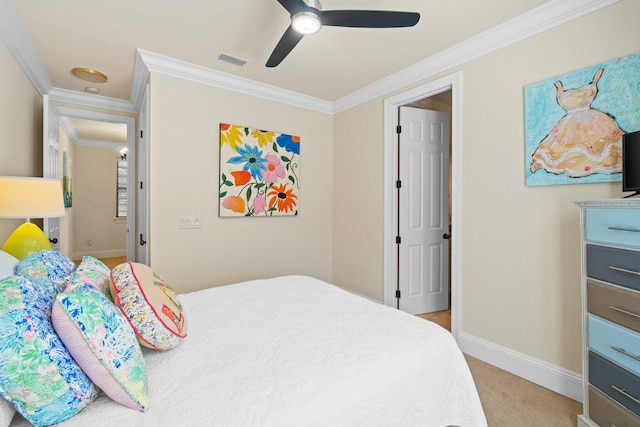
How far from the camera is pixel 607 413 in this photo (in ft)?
5.13

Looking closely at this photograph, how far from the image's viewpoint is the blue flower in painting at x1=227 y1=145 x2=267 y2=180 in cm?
335

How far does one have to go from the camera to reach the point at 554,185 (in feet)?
6.93

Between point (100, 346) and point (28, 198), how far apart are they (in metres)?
1.60

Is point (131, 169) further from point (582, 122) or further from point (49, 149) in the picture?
point (582, 122)

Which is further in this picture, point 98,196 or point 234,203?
point 98,196

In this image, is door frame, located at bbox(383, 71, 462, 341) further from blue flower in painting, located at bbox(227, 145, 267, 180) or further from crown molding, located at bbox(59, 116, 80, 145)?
crown molding, located at bbox(59, 116, 80, 145)

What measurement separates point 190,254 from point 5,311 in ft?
7.71

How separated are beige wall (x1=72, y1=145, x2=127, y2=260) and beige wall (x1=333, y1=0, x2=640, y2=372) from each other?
22.7 ft

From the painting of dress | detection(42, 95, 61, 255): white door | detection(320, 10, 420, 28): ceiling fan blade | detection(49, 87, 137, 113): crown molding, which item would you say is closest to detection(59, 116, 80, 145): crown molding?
detection(49, 87, 137, 113): crown molding

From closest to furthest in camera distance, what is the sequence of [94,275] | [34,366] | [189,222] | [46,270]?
[34,366] < [46,270] < [94,275] < [189,222]

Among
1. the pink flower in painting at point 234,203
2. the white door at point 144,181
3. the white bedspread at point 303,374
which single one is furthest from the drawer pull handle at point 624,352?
the white door at point 144,181

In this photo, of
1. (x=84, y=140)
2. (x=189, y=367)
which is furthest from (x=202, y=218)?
(x=84, y=140)

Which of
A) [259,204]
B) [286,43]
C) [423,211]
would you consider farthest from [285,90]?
[423,211]

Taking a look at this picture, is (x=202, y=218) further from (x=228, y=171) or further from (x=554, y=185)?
(x=554, y=185)
